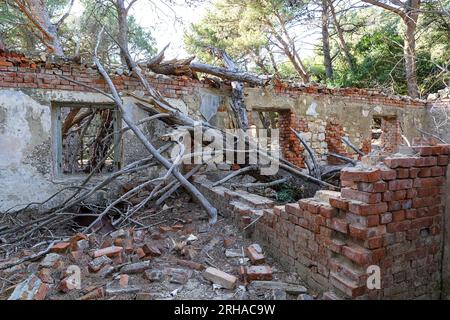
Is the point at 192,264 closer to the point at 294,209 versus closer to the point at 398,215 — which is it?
the point at 294,209

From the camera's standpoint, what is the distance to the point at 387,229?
6.64 feet

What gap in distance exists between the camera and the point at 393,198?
2.04m

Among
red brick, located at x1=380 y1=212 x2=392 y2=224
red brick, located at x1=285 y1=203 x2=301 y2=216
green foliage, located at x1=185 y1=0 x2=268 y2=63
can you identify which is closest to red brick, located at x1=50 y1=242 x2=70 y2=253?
red brick, located at x1=285 y1=203 x2=301 y2=216

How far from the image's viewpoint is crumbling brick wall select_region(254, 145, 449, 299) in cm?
198

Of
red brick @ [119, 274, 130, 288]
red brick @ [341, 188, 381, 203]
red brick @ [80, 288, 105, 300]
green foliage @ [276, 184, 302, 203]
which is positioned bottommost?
red brick @ [80, 288, 105, 300]

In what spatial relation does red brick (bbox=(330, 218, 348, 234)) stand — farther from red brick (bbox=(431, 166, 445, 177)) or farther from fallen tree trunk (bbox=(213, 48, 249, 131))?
fallen tree trunk (bbox=(213, 48, 249, 131))

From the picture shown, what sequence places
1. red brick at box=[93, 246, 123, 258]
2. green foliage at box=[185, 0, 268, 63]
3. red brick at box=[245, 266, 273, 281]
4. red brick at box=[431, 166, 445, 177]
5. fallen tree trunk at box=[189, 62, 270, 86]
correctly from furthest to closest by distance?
green foliage at box=[185, 0, 268, 63] < fallen tree trunk at box=[189, 62, 270, 86] < red brick at box=[93, 246, 123, 258] < red brick at box=[245, 266, 273, 281] < red brick at box=[431, 166, 445, 177]

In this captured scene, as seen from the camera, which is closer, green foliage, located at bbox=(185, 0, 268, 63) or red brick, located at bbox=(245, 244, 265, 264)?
red brick, located at bbox=(245, 244, 265, 264)

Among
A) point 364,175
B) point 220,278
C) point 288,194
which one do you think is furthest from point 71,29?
point 364,175

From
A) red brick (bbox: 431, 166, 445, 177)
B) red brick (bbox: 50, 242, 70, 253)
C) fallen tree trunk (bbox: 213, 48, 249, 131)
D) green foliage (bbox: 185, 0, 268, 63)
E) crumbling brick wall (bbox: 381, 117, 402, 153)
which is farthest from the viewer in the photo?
green foliage (bbox: 185, 0, 268, 63)

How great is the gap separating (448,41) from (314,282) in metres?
12.3

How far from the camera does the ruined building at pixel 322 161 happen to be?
2041 millimetres

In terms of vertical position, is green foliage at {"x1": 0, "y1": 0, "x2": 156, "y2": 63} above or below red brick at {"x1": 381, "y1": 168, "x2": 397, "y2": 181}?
above
